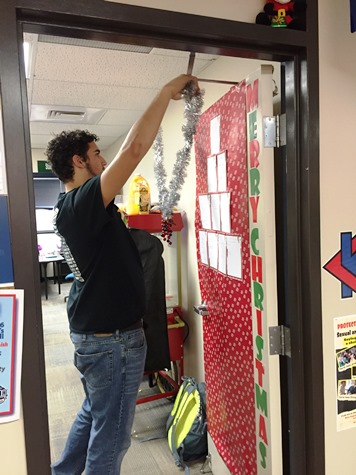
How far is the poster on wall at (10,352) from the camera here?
957 millimetres

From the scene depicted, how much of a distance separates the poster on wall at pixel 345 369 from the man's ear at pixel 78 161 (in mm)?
1213

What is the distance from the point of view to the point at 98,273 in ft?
5.14

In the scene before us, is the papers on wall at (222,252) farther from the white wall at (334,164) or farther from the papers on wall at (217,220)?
the white wall at (334,164)

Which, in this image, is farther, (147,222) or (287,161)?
(147,222)

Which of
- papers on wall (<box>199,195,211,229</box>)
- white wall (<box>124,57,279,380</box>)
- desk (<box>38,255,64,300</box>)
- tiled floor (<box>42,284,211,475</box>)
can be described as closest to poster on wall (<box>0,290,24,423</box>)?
papers on wall (<box>199,195,211,229</box>)

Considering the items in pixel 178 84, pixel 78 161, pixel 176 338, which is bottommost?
pixel 176 338

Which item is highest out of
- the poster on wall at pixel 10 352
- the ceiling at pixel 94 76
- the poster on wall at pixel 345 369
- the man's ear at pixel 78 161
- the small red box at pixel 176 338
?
the ceiling at pixel 94 76

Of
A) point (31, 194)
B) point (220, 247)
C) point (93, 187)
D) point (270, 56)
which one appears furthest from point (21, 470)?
point (270, 56)

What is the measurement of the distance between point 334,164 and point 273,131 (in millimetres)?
231

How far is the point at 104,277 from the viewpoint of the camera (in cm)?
157

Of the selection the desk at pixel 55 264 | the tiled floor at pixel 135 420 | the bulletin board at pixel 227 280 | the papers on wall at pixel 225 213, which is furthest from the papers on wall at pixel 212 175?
the desk at pixel 55 264

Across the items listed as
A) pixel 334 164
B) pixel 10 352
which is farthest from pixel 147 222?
pixel 10 352

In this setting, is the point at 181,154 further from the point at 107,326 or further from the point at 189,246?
the point at 189,246

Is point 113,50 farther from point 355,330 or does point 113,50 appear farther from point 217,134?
point 355,330
